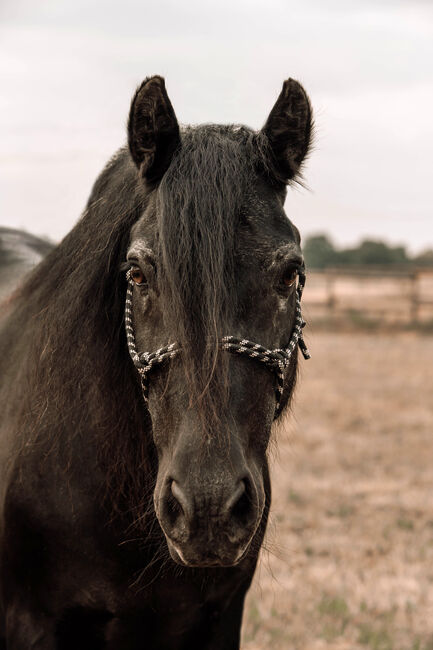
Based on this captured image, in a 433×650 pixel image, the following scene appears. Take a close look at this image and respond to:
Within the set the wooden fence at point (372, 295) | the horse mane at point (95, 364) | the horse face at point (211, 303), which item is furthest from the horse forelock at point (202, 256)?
the wooden fence at point (372, 295)

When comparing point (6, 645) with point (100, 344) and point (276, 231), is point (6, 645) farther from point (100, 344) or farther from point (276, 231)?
point (276, 231)

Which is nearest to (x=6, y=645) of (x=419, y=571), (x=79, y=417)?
(x=79, y=417)

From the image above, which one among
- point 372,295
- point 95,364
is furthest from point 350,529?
point 372,295

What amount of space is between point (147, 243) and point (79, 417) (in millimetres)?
727

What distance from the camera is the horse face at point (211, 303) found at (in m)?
2.01

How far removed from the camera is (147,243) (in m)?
2.30

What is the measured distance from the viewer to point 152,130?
2395mm

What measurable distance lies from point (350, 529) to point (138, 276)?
438 cm

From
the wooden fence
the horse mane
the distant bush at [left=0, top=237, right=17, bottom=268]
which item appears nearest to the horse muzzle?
the horse mane

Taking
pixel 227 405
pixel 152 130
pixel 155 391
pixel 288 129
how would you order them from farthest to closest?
pixel 288 129 < pixel 152 130 < pixel 155 391 < pixel 227 405

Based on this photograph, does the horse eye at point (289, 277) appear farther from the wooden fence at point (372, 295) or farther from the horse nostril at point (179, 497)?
the wooden fence at point (372, 295)

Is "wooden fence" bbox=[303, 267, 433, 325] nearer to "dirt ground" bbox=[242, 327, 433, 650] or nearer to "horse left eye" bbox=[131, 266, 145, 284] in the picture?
"dirt ground" bbox=[242, 327, 433, 650]

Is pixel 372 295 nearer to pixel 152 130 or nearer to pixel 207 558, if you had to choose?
pixel 152 130

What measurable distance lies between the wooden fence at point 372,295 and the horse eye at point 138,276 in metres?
19.5
